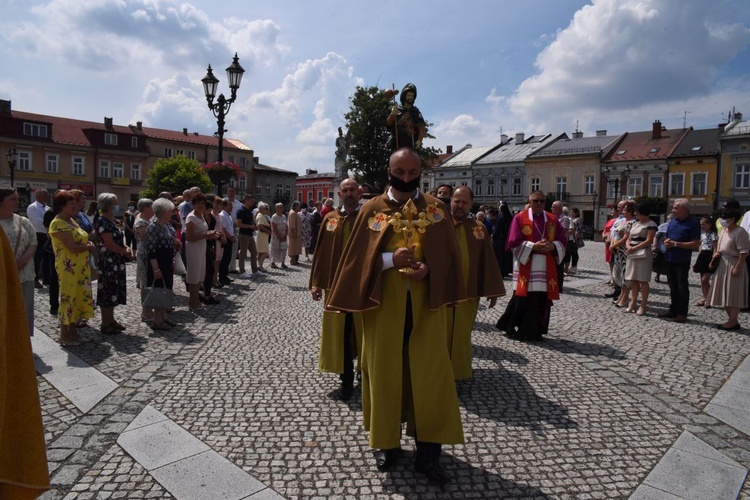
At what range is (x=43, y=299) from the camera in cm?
939

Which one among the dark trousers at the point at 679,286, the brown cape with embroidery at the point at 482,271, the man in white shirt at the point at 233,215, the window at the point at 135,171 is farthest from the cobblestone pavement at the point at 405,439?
the window at the point at 135,171

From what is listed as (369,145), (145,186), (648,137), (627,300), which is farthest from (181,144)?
(627,300)

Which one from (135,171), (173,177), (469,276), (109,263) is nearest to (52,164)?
(135,171)

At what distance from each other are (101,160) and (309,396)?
56129 mm

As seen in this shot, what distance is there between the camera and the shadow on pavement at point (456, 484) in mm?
3180

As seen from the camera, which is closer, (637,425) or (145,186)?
(637,425)

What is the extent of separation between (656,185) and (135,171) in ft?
171

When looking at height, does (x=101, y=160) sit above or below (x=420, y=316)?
above

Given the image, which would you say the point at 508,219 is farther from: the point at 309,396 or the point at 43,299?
the point at 43,299

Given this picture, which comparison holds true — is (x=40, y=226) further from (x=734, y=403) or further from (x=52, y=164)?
Result: (x=52, y=164)

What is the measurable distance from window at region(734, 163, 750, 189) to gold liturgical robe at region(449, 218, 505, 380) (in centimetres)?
4649

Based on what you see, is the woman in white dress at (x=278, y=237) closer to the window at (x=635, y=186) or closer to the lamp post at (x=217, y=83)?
the lamp post at (x=217, y=83)

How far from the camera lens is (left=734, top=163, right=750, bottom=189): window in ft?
135

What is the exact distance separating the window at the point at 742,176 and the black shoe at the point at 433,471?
159 ft
